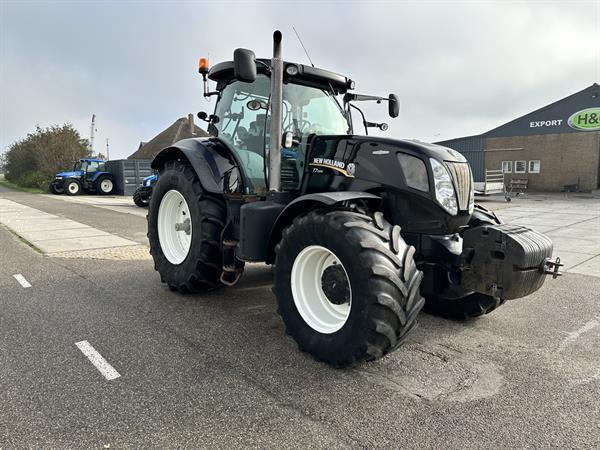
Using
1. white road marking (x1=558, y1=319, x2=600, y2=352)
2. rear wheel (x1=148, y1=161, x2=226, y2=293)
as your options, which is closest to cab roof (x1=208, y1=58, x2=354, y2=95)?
rear wheel (x1=148, y1=161, x2=226, y2=293)

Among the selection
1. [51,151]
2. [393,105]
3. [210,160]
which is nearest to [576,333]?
Answer: [393,105]

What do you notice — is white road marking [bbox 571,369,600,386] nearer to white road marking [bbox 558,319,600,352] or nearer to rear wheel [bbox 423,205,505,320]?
white road marking [bbox 558,319,600,352]

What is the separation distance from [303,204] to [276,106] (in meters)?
0.98

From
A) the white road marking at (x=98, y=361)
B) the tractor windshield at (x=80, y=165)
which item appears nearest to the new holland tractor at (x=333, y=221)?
the white road marking at (x=98, y=361)

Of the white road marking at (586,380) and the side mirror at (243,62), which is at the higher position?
the side mirror at (243,62)

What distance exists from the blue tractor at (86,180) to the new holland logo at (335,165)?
25.0 m

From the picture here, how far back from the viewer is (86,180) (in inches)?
1021

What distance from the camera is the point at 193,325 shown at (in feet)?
13.0

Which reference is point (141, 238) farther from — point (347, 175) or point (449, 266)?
point (449, 266)

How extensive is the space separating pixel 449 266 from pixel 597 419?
128 centimetres

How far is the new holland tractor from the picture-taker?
286 cm

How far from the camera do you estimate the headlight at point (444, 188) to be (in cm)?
330

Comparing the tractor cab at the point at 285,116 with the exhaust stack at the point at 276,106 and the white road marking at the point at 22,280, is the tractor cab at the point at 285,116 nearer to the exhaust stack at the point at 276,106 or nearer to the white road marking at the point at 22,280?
the exhaust stack at the point at 276,106

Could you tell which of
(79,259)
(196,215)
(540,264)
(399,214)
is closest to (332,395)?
(399,214)
